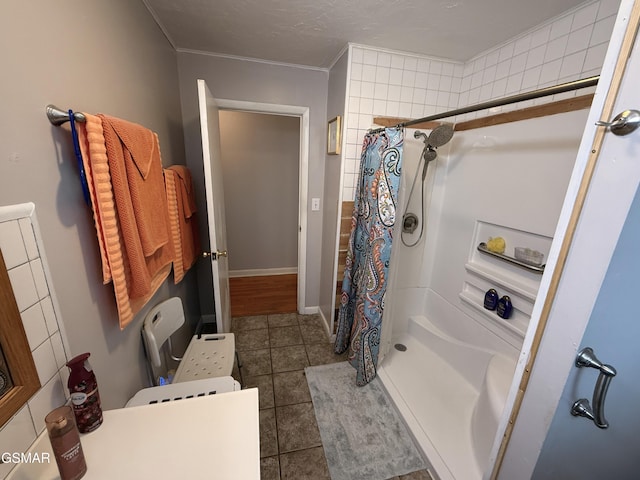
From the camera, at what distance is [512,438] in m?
0.74

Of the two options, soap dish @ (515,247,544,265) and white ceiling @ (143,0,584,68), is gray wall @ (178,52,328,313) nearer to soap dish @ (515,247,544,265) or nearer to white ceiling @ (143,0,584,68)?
white ceiling @ (143,0,584,68)

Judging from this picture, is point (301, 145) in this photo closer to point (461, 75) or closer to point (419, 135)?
point (419, 135)

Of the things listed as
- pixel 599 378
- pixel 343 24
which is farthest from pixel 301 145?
pixel 599 378

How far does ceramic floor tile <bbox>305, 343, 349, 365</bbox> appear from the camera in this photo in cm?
200

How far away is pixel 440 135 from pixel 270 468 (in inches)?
85.1

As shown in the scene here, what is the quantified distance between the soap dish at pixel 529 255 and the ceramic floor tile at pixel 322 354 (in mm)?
1410

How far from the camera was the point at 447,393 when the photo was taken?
1.69 meters

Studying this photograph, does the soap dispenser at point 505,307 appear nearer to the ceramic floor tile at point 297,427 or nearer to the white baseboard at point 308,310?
the ceramic floor tile at point 297,427

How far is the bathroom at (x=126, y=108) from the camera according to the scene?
62 centimetres

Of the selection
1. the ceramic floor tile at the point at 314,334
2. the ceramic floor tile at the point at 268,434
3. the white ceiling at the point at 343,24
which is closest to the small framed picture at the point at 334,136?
the white ceiling at the point at 343,24

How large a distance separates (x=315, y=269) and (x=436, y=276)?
1093 mm

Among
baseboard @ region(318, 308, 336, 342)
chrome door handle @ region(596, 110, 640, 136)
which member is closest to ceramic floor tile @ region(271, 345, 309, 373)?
baseboard @ region(318, 308, 336, 342)

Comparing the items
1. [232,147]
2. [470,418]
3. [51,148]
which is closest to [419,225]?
[470,418]

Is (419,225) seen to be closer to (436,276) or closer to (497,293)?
(436,276)
